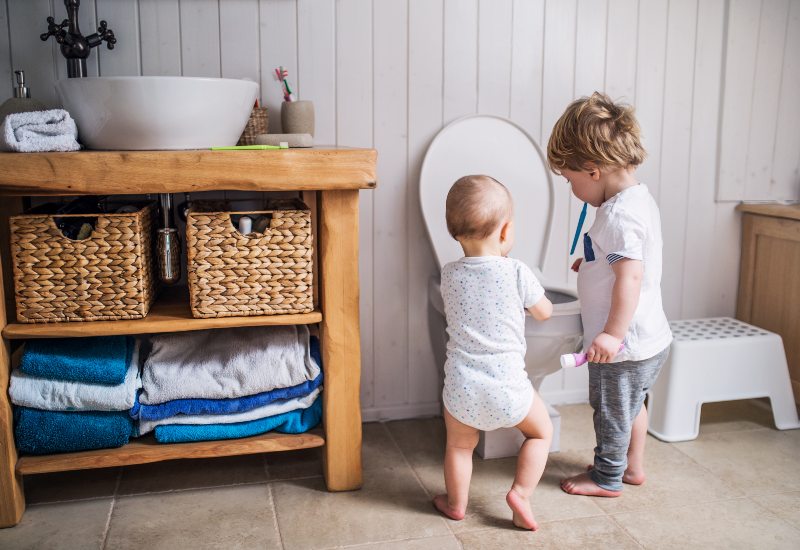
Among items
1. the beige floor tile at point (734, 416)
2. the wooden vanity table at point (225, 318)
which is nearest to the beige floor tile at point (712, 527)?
the beige floor tile at point (734, 416)

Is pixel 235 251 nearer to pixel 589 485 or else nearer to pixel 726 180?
pixel 589 485

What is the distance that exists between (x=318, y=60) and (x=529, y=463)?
118 cm

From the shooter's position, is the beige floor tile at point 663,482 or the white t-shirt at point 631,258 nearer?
the white t-shirt at point 631,258

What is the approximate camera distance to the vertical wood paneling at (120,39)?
6.33ft

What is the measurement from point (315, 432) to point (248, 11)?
3.61 feet

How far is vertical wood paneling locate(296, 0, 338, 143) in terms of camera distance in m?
2.04

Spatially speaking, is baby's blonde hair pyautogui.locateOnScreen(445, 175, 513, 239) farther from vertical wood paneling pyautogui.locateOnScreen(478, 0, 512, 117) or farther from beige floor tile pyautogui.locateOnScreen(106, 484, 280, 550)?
beige floor tile pyautogui.locateOnScreen(106, 484, 280, 550)

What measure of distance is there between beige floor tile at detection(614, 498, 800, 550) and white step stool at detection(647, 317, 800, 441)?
0.38 m

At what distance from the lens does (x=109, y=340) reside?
177cm

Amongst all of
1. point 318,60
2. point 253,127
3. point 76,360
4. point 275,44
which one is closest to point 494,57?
point 318,60

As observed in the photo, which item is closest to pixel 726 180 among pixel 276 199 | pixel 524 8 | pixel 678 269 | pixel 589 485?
pixel 678 269

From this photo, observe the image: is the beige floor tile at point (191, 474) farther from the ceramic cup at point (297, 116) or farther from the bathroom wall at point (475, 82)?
the ceramic cup at point (297, 116)

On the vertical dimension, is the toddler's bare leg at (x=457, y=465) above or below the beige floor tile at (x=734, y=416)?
above

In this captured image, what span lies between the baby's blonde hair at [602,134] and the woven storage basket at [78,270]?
98 centimetres
